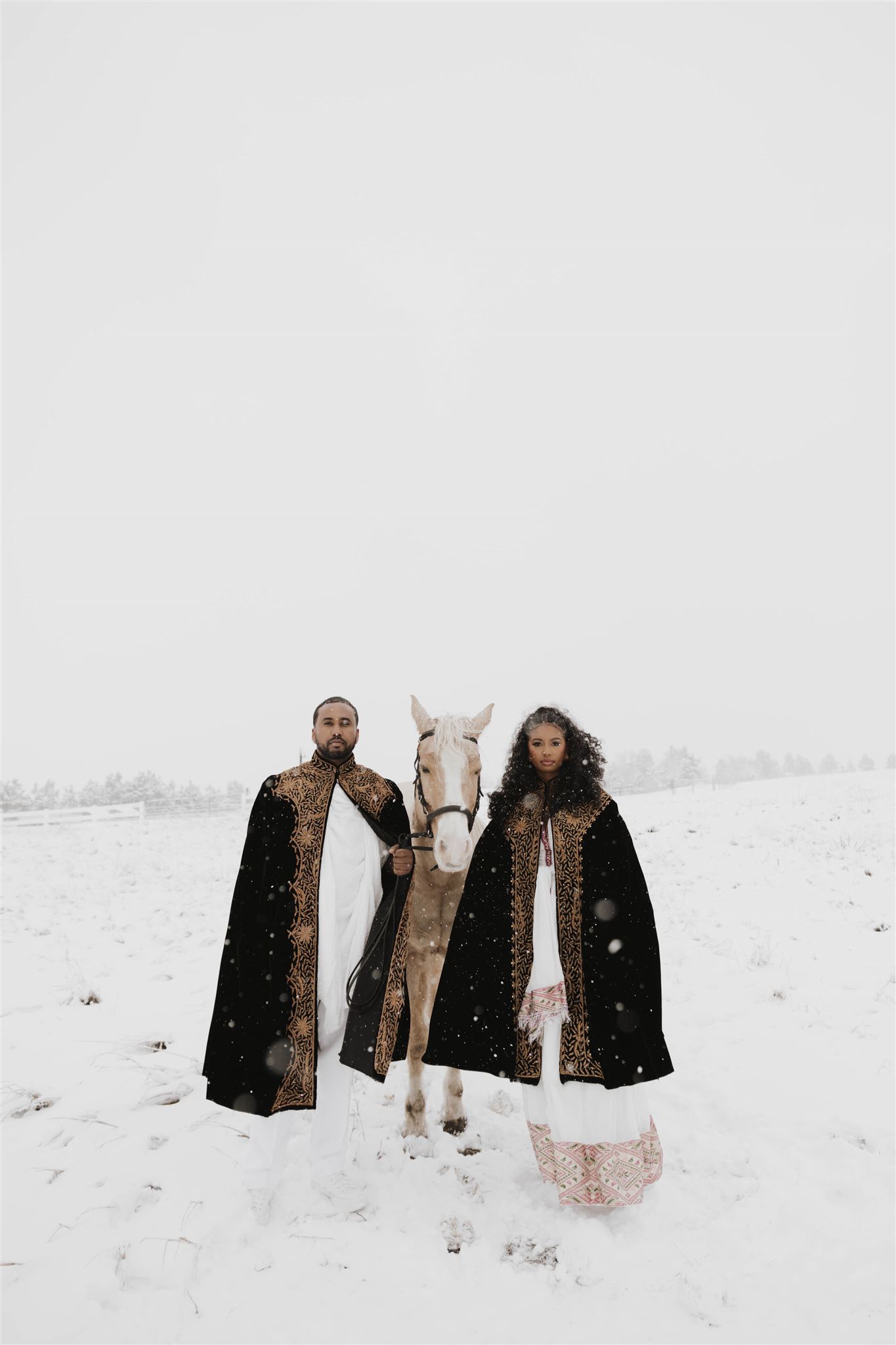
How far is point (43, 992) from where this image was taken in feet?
24.4

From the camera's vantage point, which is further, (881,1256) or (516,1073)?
(516,1073)

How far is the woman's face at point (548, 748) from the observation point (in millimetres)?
4148

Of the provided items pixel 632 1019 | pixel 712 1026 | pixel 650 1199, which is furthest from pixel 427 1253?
pixel 712 1026

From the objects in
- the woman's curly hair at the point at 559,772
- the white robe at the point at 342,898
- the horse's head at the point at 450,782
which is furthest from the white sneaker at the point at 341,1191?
the woman's curly hair at the point at 559,772

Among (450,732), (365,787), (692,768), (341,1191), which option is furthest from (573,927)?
(692,768)

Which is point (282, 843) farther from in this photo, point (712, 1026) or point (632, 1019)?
point (712, 1026)

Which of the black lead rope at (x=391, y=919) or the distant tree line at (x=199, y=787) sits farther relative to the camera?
the distant tree line at (x=199, y=787)

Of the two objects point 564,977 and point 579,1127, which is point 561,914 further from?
point 579,1127

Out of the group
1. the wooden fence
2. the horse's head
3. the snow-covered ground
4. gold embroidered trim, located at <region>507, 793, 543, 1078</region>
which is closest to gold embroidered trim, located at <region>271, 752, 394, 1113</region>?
the horse's head

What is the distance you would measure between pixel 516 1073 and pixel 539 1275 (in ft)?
2.87

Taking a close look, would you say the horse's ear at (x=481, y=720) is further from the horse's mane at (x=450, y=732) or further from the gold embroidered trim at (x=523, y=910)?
the gold embroidered trim at (x=523, y=910)

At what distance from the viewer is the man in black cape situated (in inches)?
152

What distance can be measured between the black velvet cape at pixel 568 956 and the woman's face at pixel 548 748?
15 cm

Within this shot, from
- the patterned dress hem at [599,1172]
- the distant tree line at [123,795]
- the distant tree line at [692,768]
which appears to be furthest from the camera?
the distant tree line at [692,768]
